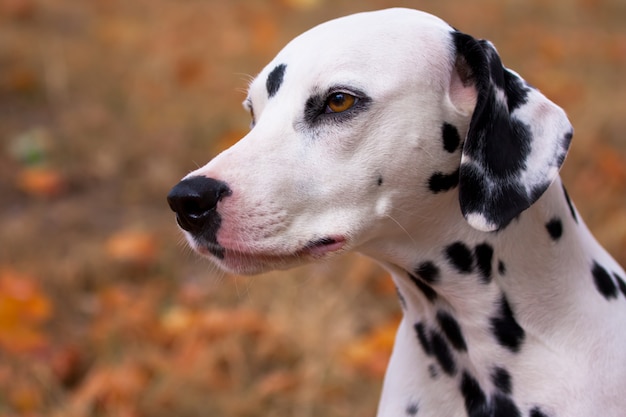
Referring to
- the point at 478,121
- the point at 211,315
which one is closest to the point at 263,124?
the point at 478,121

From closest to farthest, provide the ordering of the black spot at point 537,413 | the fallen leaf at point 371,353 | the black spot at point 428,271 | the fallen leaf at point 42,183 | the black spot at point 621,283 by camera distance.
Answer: the black spot at point 537,413
the black spot at point 428,271
the black spot at point 621,283
the fallen leaf at point 371,353
the fallen leaf at point 42,183

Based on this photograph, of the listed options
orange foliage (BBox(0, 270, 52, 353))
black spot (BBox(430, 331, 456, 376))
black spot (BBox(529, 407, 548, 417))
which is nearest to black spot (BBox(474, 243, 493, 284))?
black spot (BBox(430, 331, 456, 376))

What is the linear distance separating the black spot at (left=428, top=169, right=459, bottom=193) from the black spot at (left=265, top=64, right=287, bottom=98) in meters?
0.49

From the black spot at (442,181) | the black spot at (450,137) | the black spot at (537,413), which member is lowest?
the black spot at (537,413)

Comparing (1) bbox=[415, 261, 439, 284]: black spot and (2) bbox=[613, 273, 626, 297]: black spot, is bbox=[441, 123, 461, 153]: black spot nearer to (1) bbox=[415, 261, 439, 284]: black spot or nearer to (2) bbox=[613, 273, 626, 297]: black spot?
(1) bbox=[415, 261, 439, 284]: black spot

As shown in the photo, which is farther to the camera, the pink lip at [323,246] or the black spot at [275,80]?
the black spot at [275,80]

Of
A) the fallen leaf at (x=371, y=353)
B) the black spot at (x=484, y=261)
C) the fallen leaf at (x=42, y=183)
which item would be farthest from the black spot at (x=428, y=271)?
the fallen leaf at (x=42, y=183)

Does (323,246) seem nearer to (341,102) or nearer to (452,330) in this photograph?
(341,102)

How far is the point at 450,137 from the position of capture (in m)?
2.28

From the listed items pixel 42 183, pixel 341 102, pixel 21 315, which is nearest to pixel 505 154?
pixel 341 102

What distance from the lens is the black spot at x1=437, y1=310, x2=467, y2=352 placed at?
2461mm

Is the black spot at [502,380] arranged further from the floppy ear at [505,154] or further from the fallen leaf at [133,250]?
the fallen leaf at [133,250]

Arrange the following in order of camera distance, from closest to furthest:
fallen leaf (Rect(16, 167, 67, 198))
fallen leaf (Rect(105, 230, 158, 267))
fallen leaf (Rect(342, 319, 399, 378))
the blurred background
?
the blurred background, fallen leaf (Rect(342, 319, 399, 378)), fallen leaf (Rect(105, 230, 158, 267)), fallen leaf (Rect(16, 167, 67, 198))

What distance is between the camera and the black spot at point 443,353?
247 cm
